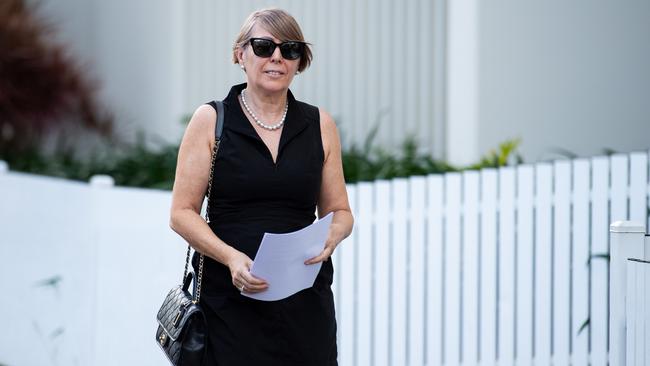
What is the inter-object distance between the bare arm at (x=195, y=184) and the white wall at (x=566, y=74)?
457cm

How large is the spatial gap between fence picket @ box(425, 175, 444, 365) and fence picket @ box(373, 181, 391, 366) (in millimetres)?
216

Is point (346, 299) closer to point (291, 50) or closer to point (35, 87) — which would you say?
point (291, 50)

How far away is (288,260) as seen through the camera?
11.1ft

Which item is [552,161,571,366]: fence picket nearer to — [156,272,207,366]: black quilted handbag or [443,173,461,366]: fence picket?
[443,173,461,366]: fence picket

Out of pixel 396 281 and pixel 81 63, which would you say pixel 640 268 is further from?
pixel 81 63

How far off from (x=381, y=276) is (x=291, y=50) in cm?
245

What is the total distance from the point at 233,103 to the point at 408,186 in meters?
2.38

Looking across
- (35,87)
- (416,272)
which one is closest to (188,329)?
(416,272)

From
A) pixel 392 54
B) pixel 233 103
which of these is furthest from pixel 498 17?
pixel 233 103

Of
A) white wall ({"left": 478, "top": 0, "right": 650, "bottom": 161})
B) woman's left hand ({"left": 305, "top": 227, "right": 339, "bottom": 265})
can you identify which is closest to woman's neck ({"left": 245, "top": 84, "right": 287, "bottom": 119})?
woman's left hand ({"left": 305, "top": 227, "right": 339, "bottom": 265})

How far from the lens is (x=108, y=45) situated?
33.7 feet

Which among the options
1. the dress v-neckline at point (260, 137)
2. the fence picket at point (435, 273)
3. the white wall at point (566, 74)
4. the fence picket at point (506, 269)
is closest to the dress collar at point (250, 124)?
the dress v-neckline at point (260, 137)

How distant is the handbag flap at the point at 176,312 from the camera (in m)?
3.52

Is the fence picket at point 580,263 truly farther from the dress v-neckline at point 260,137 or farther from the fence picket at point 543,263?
the dress v-neckline at point 260,137
